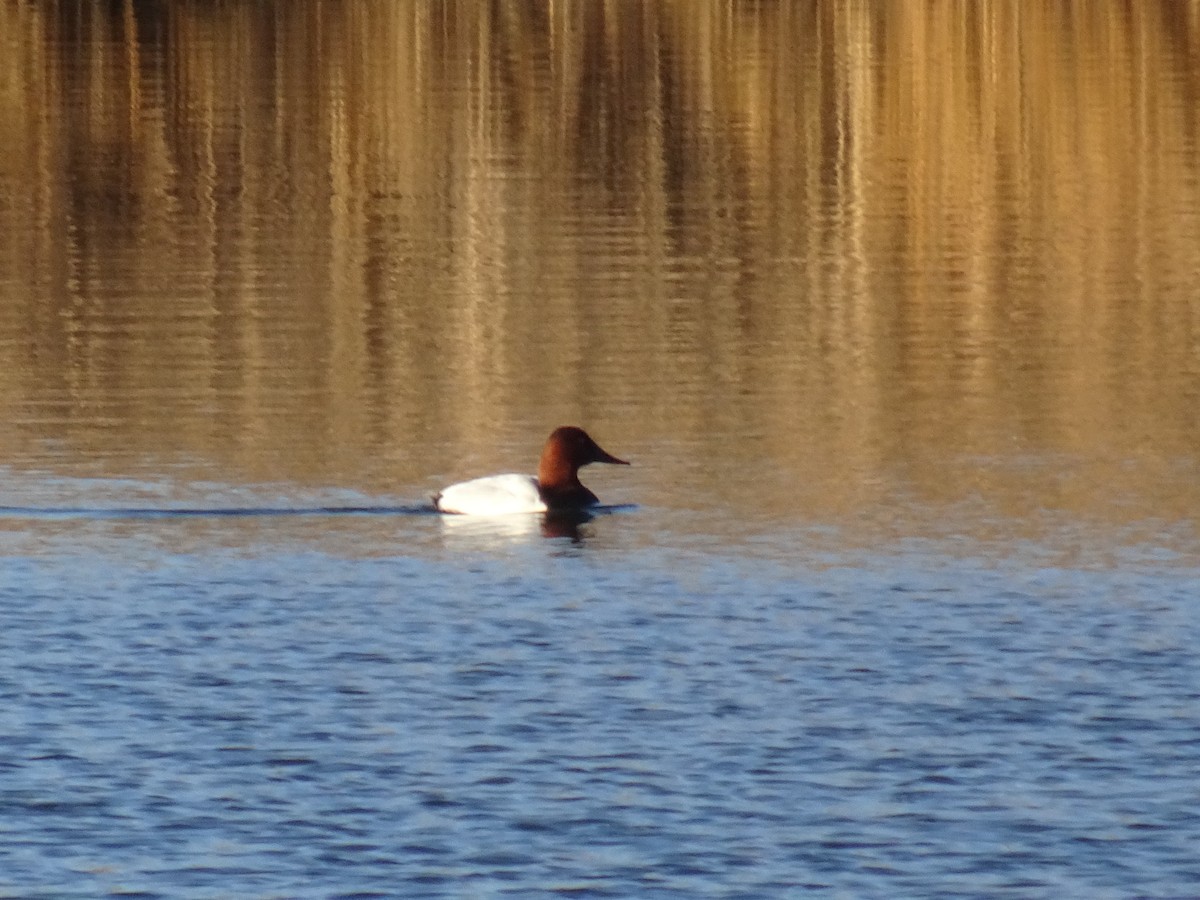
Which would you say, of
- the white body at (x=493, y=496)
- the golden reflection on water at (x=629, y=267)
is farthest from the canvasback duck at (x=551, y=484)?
the golden reflection on water at (x=629, y=267)

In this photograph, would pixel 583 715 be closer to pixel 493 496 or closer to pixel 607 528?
pixel 607 528

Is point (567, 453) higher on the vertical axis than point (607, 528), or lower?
higher

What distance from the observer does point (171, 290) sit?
30.0 meters

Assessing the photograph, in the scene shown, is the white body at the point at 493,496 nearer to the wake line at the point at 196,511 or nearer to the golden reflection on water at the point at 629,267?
the wake line at the point at 196,511

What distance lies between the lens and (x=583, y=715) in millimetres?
12734

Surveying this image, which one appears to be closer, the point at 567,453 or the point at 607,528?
the point at 607,528

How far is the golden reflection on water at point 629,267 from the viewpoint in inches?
822

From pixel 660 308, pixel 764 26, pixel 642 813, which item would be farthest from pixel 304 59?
pixel 642 813

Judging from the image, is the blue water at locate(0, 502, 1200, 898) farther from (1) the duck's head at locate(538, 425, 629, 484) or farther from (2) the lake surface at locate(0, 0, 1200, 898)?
(1) the duck's head at locate(538, 425, 629, 484)

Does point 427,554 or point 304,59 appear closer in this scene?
point 427,554

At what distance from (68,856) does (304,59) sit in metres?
55.8

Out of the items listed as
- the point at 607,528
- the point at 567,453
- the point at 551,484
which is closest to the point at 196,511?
the point at 551,484

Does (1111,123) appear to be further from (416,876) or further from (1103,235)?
(416,876)

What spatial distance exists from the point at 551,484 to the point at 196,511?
2549mm
